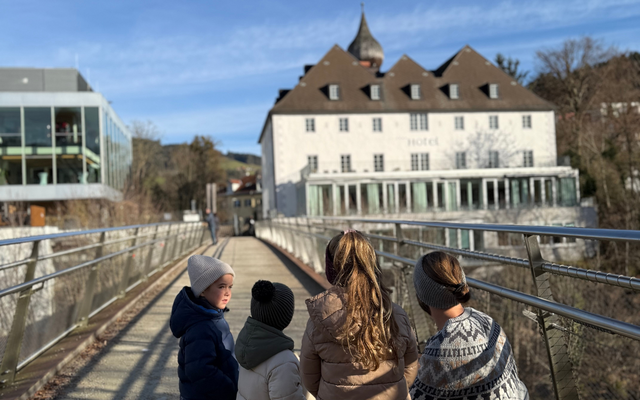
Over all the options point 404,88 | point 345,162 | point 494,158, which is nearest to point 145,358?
point 345,162

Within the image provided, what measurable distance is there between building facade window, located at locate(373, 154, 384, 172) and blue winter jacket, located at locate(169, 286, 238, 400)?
47914 mm

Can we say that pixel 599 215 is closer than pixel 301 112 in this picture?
Yes

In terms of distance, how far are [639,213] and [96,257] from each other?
1285 inches

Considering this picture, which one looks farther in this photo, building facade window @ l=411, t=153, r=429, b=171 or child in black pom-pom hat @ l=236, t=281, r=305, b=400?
building facade window @ l=411, t=153, r=429, b=171

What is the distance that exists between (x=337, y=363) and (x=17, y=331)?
323 cm

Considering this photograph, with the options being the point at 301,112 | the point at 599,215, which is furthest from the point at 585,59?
the point at 301,112

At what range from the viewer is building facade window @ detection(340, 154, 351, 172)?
1973 inches

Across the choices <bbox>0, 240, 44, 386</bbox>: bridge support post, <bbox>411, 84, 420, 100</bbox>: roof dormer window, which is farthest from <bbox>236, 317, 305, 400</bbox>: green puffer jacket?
<bbox>411, 84, 420, 100</bbox>: roof dormer window

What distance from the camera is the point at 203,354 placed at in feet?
9.56

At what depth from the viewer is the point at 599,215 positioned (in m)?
42.7

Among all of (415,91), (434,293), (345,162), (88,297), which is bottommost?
(88,297)

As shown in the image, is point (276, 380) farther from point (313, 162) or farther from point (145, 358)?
point (313, 162)

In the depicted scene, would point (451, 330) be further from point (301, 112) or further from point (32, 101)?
point (301, 112)

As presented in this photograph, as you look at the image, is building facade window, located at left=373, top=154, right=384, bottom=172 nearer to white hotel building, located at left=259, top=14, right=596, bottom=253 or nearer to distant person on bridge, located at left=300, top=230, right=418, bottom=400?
white hotel building, located at left=259, top=14, right=596, bottom=253
